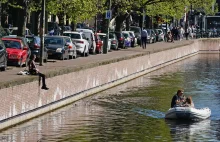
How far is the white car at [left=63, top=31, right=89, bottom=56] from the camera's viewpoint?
52.9 meters

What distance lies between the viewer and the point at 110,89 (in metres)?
42.0

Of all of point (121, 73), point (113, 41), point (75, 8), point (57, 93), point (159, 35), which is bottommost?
point (121, 73)

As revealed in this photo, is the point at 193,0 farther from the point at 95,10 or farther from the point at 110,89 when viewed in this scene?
the point at 110,89

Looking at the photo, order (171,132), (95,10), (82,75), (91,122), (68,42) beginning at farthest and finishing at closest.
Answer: (95,10)
(68,42)
(82,75)
(91,122)
(171,132)

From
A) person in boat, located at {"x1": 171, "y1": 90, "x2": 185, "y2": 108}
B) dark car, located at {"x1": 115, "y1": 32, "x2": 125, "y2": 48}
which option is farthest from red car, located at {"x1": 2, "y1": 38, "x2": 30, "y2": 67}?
dark car, located at {"x1": 115, "y1": 32, "x2": 125, "y2": 48}

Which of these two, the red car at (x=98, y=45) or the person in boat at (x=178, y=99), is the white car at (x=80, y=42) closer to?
the red car at (x=98, y=45)

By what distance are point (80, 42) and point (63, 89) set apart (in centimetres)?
2037

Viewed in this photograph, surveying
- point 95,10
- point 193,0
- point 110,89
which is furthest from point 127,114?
point 193,0

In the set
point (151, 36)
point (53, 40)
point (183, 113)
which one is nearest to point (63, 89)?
point (183, 113)

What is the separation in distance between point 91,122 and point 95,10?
109ft

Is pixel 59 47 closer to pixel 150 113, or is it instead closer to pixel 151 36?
pixel 150 113

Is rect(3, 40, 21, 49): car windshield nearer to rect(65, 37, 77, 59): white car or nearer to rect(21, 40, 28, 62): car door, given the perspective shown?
rect(21, 40, 28, 62): car door

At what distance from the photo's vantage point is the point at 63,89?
33094mm

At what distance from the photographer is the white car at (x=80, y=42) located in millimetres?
52881
